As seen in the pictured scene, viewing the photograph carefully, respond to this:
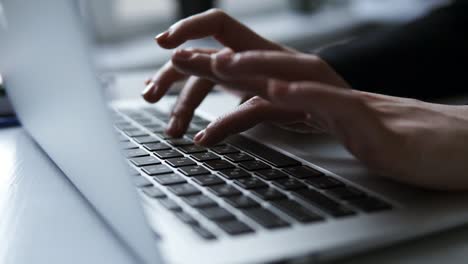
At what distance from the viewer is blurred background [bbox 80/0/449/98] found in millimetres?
1562

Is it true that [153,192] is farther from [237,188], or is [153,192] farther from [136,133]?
[136,133]

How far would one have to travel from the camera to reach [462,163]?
19.5 inches

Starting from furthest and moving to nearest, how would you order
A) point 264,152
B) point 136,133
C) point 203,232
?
point 136,133 < point 264,152 < point 203,232

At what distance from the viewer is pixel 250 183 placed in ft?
1.61

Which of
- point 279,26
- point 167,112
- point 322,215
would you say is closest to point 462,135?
point 322,215

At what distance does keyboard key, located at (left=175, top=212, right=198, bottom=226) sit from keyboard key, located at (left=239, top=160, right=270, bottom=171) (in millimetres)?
130

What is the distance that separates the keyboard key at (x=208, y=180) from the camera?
0.49m

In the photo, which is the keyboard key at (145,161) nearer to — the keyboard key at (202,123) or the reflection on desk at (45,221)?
the reflection on desk at (45,221)

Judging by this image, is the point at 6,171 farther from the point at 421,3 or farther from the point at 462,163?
the point at 421,3

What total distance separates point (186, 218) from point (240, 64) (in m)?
0.13

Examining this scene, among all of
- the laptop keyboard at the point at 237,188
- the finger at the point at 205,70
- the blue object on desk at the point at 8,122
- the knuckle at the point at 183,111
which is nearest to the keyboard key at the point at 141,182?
the laptop keyboard at the point at 237,188

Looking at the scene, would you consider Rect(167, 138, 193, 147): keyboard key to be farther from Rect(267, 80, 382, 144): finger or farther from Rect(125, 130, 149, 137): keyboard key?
Rect(267, 80, 382, 144): finger

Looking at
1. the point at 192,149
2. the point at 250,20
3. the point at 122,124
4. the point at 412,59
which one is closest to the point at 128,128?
the point at 122,124

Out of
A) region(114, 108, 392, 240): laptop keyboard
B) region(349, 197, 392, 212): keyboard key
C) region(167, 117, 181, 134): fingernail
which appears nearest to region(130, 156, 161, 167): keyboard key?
region(114, 108, 392, 240): laptop keyboard
